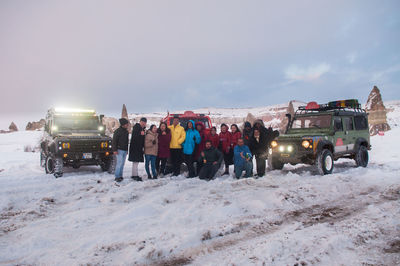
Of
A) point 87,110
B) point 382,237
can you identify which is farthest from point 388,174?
point 87,110

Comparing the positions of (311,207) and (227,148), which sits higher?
(227,148)

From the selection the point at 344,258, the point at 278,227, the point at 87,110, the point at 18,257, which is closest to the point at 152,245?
the point at 18,257

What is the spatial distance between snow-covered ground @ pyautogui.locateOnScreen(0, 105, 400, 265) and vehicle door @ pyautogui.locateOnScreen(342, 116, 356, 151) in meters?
2.49

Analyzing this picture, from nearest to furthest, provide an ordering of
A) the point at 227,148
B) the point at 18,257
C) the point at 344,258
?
the point at 344,258 < the point at 18,257 < the point at 227,148

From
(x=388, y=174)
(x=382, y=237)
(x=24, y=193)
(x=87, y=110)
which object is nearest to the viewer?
(x=382, y=237)

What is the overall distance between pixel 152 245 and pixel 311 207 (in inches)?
113

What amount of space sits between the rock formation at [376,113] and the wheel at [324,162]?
72.5 feet

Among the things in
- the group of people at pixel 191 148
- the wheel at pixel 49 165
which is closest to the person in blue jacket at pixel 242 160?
the group of people at pixel 191 148

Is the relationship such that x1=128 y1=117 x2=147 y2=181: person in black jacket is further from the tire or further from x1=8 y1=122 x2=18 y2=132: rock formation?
x1=8 y1=122 x2=18 y2=132: rock formation

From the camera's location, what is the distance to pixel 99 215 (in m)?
4.41

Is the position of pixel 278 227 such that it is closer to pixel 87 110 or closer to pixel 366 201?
pixel 366 201

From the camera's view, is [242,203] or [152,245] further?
[242,203]

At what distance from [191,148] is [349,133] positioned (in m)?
5.35

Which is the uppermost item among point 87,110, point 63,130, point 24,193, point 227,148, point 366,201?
point 87,110
